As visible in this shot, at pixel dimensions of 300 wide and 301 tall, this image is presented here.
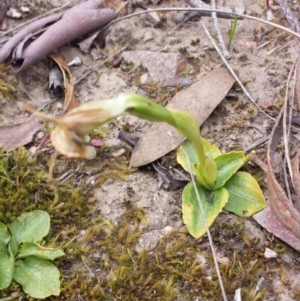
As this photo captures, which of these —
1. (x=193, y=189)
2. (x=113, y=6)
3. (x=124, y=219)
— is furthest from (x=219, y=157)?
(x=113, y=6)

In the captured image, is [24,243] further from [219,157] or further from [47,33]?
[47,33]

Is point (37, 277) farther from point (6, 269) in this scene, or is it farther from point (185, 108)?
point (185, 108)

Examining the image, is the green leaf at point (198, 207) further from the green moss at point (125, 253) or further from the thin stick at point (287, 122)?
the thin stick at point (287, 122)

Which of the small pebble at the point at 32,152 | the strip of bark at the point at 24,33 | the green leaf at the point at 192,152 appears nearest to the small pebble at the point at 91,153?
the small pebble at the point at 32,152

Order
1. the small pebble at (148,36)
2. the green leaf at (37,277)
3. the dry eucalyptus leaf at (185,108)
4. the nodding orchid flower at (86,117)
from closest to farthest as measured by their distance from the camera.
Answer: the nodding orchid flower at (86,117)
the green leaf at (37,277)
the dry eucalyptus leaf at (185,108)
the small pebble at (148,36)

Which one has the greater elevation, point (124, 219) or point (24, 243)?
point (24, 243)

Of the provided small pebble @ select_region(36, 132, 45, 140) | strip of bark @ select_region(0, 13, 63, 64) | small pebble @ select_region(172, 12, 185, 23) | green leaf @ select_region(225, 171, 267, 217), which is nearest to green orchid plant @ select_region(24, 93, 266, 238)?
green leaf @ select_region(225, 171, 267, 217)
